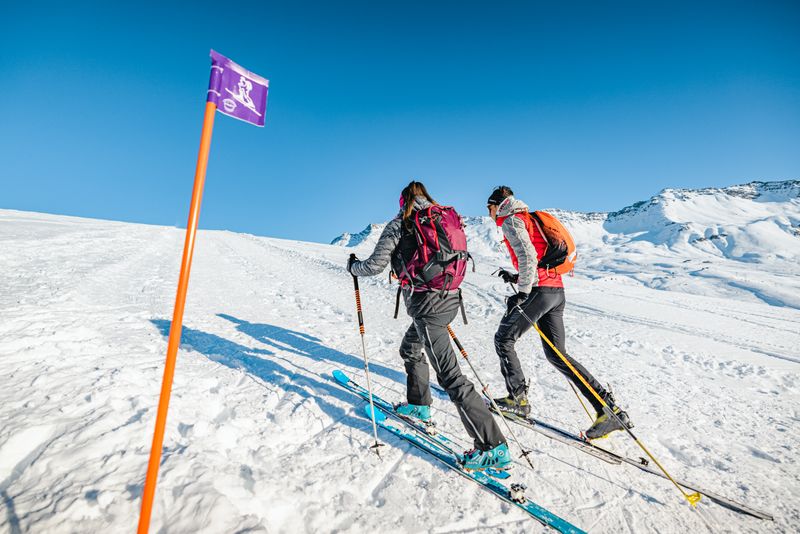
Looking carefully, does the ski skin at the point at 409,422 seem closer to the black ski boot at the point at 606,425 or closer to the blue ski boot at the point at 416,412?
the blue ski boot at the point at 416,412

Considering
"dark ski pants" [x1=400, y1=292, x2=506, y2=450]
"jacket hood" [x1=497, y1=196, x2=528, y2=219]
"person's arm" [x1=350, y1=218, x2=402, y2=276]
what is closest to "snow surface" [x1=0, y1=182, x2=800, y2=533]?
"dark ski pants" [x1=400, y1=292, x2=506, y2=450]

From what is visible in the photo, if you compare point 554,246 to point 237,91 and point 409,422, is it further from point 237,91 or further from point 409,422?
point 237,91

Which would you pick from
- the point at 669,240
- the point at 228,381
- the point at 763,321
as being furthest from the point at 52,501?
the point at 669,240

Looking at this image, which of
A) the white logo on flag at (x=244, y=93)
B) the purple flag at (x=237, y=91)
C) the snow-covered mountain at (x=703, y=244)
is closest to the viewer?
the purple flag at (x=237, y=91)

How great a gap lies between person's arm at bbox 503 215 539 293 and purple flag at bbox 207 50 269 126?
8.52 feet

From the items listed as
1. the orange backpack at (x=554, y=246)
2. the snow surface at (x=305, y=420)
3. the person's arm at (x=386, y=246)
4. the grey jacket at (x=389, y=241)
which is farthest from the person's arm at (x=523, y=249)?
the snow surface at (x=305, y=420)

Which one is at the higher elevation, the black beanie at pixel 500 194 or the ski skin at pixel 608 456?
the black beanie at pixel 500 194

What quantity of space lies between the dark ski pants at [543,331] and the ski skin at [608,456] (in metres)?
0.37

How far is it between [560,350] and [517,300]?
30.8 inches

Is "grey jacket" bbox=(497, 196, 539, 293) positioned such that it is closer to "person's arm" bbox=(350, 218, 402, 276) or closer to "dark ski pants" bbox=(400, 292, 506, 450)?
"dark ski pants" bbox=(400, 292, 506, 450)

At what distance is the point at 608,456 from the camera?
331 cm

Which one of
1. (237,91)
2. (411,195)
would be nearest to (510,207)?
(411,195)

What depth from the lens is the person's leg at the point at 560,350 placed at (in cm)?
368

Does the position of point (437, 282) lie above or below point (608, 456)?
above
